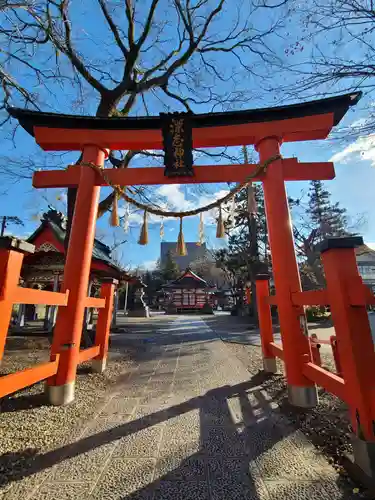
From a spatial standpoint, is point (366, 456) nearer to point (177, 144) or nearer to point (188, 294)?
point (177, 144)

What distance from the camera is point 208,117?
3.97 meters

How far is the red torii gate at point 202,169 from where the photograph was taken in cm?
321

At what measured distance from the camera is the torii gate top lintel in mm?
3759

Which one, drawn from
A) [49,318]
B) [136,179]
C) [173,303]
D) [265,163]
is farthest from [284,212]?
[173,303]

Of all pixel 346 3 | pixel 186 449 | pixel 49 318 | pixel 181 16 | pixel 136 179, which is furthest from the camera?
pixel 49 318

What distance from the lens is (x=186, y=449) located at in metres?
1.94

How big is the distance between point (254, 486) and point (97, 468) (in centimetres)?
105

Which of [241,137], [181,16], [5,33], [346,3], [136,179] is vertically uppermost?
[181,16]

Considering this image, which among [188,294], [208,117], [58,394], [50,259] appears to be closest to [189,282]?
[188,294]

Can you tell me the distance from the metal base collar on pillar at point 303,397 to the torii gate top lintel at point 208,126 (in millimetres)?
3423

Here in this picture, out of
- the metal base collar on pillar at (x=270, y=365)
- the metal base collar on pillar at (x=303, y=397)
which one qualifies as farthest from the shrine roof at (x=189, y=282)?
the metal base collar on pillar at (x=303, y=397)

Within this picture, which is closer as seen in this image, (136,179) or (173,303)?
(136,179)

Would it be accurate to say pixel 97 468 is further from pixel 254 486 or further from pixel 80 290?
pixel 80 290

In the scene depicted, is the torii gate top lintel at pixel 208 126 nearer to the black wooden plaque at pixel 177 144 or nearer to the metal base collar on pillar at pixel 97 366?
the black wooden plaque at pixel 177 144
